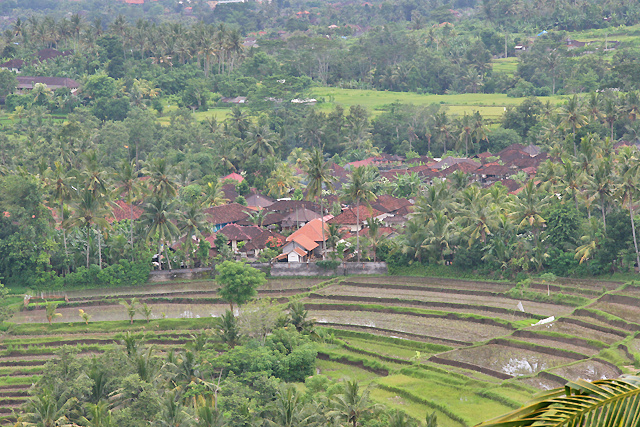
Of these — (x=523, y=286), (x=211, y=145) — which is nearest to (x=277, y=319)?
(x=523, y=286)

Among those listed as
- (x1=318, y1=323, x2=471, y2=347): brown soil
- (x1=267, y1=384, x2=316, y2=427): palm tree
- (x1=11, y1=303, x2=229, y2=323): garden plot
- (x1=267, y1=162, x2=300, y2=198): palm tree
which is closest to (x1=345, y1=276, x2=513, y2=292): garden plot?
(x1=318, y1=323, x2=471, y2=347): brown soil

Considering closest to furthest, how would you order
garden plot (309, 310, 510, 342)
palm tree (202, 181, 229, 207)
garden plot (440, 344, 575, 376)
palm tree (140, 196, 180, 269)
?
garden plot (440, 344, 575, 376)
garden plot (309, 310, 510, 342)
palm tree (140, 196, 180, 269)
palm tree (202, 181, 229, 207)

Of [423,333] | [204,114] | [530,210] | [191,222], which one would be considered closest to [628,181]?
[530,210]

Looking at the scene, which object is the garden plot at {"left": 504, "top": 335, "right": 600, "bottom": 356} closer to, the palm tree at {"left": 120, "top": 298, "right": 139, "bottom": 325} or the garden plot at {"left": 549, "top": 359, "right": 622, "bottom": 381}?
the garden plot at {"left": 549, "top": 359, "right": 622, "bottom": 381}

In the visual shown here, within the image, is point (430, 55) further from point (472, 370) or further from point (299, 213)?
point (472, 370)

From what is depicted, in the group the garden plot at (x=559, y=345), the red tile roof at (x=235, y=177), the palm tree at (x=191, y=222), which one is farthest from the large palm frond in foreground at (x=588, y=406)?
the red tile roof at (x=235, y=177)

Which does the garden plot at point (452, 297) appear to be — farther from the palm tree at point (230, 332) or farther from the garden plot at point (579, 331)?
the palm tree at point (230, 332)

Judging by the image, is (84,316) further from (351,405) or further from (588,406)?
(588,406)
